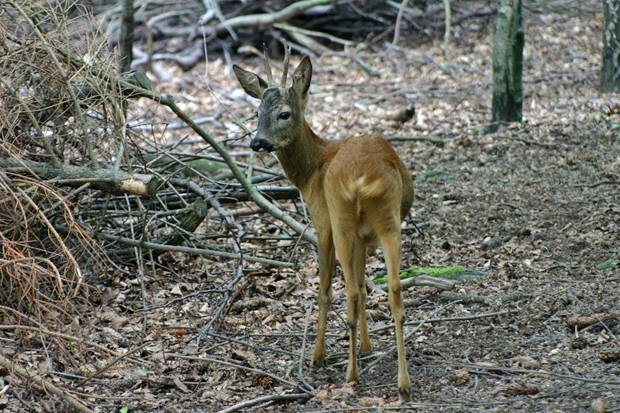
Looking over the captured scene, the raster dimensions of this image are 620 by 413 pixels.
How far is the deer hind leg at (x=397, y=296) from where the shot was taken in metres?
3.90

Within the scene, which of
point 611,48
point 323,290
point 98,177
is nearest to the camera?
point 323,290

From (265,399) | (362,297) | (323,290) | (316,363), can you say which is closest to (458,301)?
(362,297)

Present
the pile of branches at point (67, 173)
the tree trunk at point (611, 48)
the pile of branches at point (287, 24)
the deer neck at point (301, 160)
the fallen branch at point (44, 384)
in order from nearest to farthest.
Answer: the fallen branch at point (44, 384)
the pile of branches at point (67, 173)
the deer neck at point (301, 160)
the tree trunk at point (611, 48)
the pile of branches at point (287, 24)

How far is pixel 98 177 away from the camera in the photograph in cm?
521

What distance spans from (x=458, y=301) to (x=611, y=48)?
22.3 ft

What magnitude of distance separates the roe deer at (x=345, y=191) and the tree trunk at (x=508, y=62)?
5.42m

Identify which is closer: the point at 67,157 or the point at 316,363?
the point at 316,363

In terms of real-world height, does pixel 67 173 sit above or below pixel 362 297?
above

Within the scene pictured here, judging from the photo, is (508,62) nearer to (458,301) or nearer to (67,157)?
(458,301)

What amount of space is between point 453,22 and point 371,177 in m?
13.2

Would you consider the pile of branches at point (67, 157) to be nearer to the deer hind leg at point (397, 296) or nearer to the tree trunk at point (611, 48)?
the deer hind leg at point (397, 296)

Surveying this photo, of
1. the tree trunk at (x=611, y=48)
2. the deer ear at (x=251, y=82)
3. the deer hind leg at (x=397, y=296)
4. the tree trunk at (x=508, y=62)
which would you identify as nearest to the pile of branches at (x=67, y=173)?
the deer ear at (x=251, y=82)

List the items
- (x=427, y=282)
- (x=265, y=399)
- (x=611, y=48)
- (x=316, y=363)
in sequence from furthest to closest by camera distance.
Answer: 1. (x=611, y=48)
2. (x=427, y=282)
3. (x=316, y=363)
4. (x=265, y=399)

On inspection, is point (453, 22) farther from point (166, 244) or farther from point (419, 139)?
point (166, 244)
